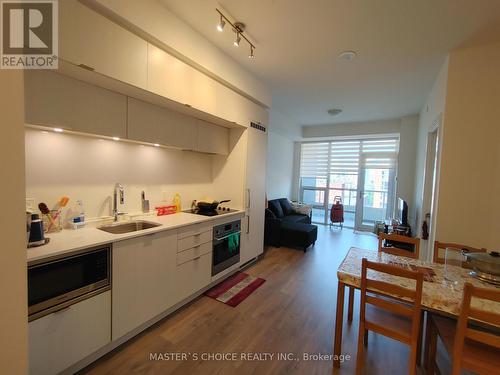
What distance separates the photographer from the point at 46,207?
5.83 ft

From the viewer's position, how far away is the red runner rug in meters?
2.63

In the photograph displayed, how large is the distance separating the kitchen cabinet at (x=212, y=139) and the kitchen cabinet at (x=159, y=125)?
10cm

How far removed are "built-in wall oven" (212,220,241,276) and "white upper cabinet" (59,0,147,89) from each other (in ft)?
5.79

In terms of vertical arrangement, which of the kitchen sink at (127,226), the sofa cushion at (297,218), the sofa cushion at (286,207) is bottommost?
the sofa cushion at (297,218)

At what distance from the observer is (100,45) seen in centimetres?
160

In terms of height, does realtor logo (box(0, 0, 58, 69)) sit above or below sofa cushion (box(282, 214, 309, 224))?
above

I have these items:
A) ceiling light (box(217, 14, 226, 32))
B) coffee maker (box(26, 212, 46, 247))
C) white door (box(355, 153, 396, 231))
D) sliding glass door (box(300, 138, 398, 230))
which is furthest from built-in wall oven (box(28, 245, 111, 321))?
white door (box(355, 153, 396, 231))

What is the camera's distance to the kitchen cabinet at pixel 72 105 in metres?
1.47

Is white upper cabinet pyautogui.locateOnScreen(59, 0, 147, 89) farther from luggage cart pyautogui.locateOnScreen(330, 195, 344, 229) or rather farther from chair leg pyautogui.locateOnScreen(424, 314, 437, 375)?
luggage cart pyautogui.locateOnScreen(330, 195, 344, 229)

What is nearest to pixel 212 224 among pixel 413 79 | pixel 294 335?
pixel 294 335

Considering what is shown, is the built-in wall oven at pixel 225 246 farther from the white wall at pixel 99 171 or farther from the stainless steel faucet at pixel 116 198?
the stainless steel faucet at pixel 116 198

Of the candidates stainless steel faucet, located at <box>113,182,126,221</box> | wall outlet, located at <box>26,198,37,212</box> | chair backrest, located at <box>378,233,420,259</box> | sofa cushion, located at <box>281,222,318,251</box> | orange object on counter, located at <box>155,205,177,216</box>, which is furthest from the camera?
sofa cushion, located at <box>281,222,318,251</box>

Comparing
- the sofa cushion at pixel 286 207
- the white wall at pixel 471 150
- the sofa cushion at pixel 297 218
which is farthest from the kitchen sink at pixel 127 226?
the sofa cushion at pixel 286 207

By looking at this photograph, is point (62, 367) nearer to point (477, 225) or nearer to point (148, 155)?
point (148, 155)
